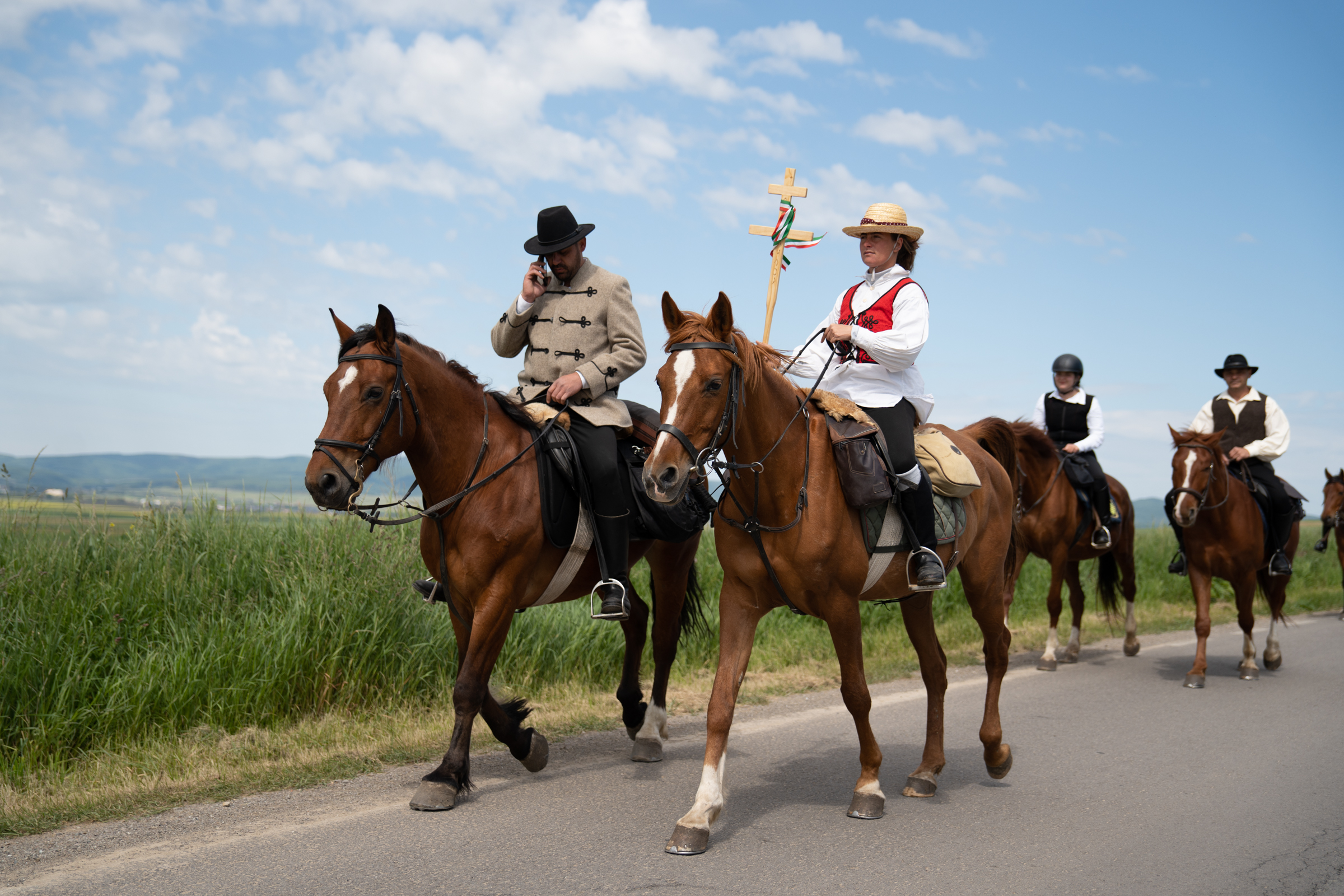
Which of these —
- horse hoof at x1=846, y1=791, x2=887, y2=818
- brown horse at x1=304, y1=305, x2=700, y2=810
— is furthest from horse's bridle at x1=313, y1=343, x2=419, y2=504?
horse hoof at x1=846, y1=791, x2=887, y2=818

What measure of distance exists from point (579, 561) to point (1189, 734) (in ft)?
15.4

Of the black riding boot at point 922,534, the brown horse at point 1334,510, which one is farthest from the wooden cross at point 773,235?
the brown horse at point 1334,510

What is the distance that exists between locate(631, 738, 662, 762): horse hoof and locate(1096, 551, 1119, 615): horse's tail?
772 centimetres

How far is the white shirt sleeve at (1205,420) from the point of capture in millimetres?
11430

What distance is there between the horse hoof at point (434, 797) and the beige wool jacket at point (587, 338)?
226 cm

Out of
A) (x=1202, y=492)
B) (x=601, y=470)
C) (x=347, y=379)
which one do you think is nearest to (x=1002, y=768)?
(x=601, y=470)

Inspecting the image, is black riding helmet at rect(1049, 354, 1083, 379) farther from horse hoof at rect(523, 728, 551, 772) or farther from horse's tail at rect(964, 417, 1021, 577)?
horse hoof at rect(523, 728, 551, 772)

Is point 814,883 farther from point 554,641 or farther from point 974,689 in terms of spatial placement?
point 974,689

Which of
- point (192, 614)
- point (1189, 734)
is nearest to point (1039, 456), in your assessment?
point (1189, 734)

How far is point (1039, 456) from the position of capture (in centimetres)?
1107

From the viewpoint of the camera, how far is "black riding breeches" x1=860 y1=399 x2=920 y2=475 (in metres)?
5.21

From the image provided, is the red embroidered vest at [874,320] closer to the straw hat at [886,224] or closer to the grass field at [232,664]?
the straw hat at [886,224]

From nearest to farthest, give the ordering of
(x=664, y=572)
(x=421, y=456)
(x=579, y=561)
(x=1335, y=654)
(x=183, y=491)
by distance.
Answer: (x=421, y=456)
(x=579, y=561)
(x=664, y=572)
(x=183, y=491)
(x=1335, y=654)

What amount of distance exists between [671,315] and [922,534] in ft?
6.30
